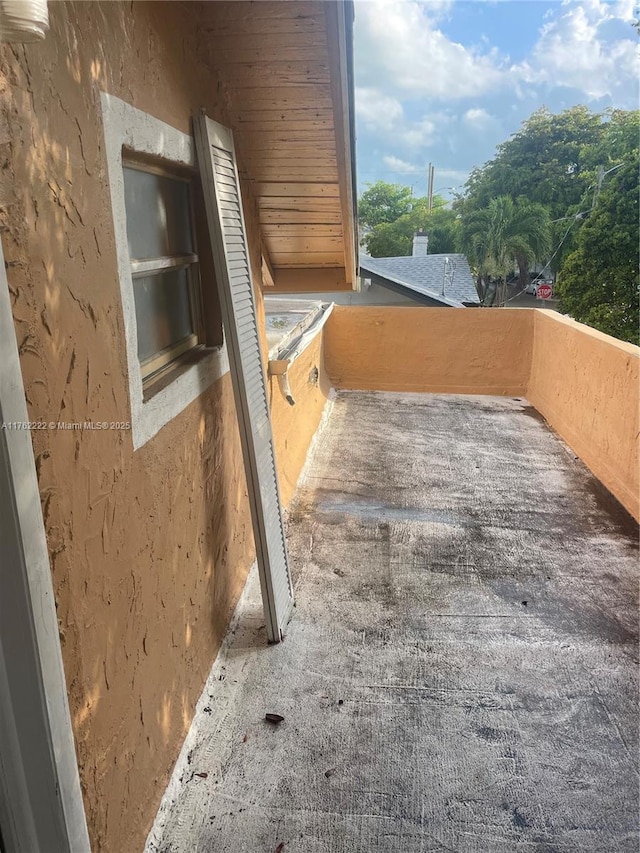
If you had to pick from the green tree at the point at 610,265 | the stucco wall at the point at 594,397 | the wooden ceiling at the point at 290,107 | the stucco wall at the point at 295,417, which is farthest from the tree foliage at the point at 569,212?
the wooden ceiling at the point at 290,107

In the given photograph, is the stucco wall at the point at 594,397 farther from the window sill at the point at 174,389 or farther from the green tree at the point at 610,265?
the green tree at the point at 610,265

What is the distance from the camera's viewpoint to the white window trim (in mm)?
1729

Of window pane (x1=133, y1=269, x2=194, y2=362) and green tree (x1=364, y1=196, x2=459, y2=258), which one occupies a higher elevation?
green tree (x1=364, y1=196, x2=459, y2=258)

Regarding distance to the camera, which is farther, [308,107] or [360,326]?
[360,326]

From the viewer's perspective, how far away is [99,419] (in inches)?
64.9

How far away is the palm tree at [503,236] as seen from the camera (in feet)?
84.5

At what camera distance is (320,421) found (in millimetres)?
6762

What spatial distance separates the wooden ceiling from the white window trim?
0.56m

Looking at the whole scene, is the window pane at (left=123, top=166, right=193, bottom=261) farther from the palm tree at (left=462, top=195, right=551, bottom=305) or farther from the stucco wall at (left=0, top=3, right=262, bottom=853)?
the palm tree at (left=462, top=195, right=551, bottom=305)

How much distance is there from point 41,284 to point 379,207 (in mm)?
61043

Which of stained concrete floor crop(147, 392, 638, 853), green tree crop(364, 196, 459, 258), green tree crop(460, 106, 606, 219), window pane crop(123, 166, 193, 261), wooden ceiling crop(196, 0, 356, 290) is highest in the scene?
green tree crop(460, 106, 606, 219)

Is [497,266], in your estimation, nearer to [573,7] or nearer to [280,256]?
[280,256]

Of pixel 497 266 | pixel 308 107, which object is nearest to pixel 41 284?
pixel 308 107

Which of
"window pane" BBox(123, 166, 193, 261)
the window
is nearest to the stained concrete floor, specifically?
the window
